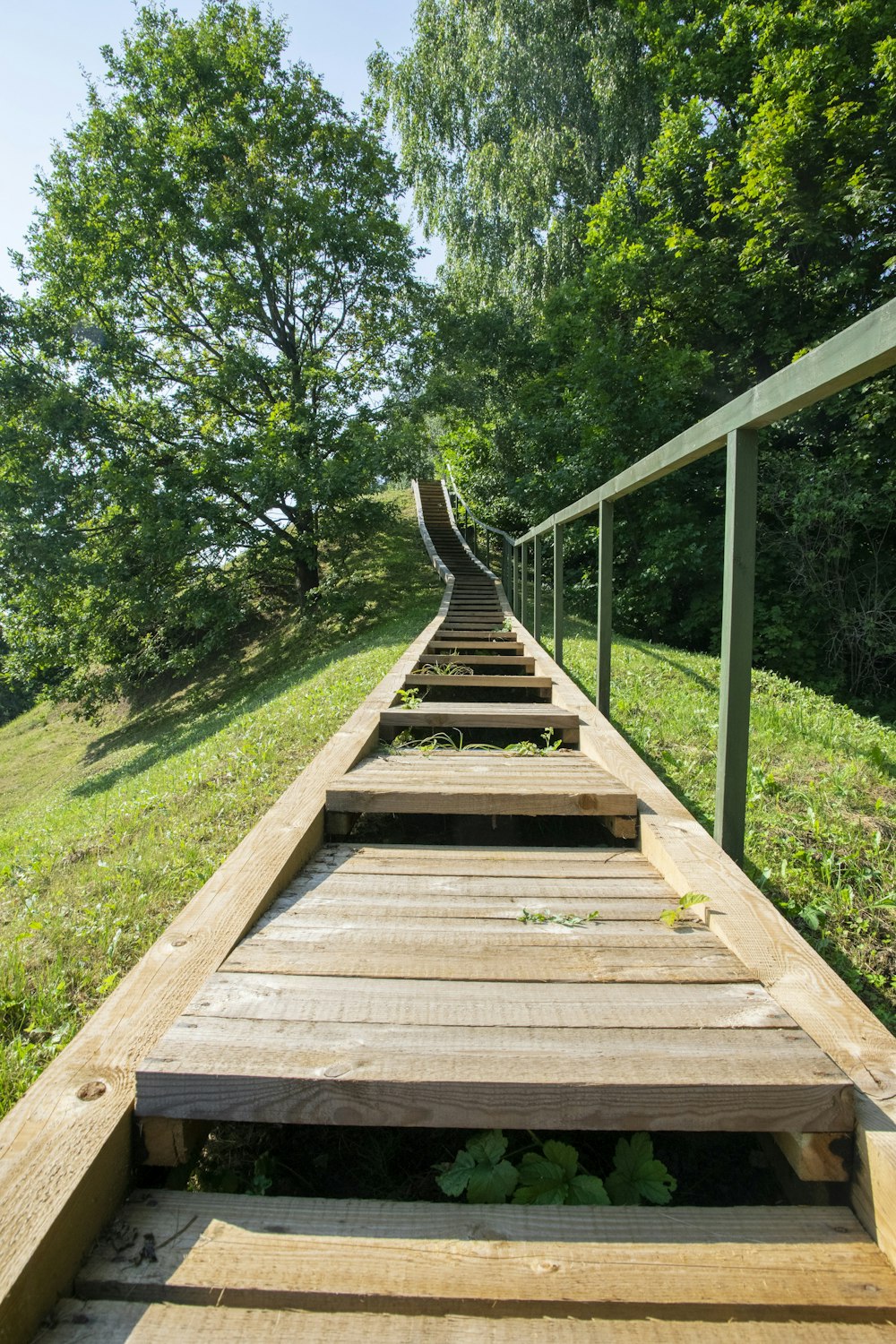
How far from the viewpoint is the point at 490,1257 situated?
106cm

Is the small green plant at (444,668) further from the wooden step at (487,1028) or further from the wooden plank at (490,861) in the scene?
the wooden step at (487,1028)

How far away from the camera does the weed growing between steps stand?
1.35 meters

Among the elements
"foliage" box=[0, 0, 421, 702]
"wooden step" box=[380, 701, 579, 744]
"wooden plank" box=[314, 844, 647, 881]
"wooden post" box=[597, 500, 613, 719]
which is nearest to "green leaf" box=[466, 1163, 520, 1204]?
"wooden plank" box=[314, 844, 647, 881]

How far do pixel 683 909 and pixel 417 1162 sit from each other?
86cm

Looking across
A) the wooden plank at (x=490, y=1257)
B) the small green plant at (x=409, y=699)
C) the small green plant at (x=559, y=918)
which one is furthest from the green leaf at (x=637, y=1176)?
the small green plant at (x=409, y=699)

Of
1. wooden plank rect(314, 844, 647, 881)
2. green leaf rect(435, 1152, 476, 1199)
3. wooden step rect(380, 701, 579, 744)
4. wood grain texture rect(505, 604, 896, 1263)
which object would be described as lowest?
green leaf rect(435, 1152, 476, 1199)

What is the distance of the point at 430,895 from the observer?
204cm

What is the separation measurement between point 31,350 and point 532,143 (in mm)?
9859

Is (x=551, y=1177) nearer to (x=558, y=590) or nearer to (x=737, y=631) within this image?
(x=737, y=631)

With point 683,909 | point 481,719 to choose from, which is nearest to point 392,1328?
point 683,909

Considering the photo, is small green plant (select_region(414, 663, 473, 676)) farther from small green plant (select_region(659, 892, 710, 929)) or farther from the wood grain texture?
small green plant (select_region(659, 892, 710, 929))

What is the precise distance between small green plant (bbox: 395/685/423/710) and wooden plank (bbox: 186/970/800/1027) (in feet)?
7.73

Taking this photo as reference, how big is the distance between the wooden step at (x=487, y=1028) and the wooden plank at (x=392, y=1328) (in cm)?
27

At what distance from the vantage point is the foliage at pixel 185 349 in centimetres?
1210
